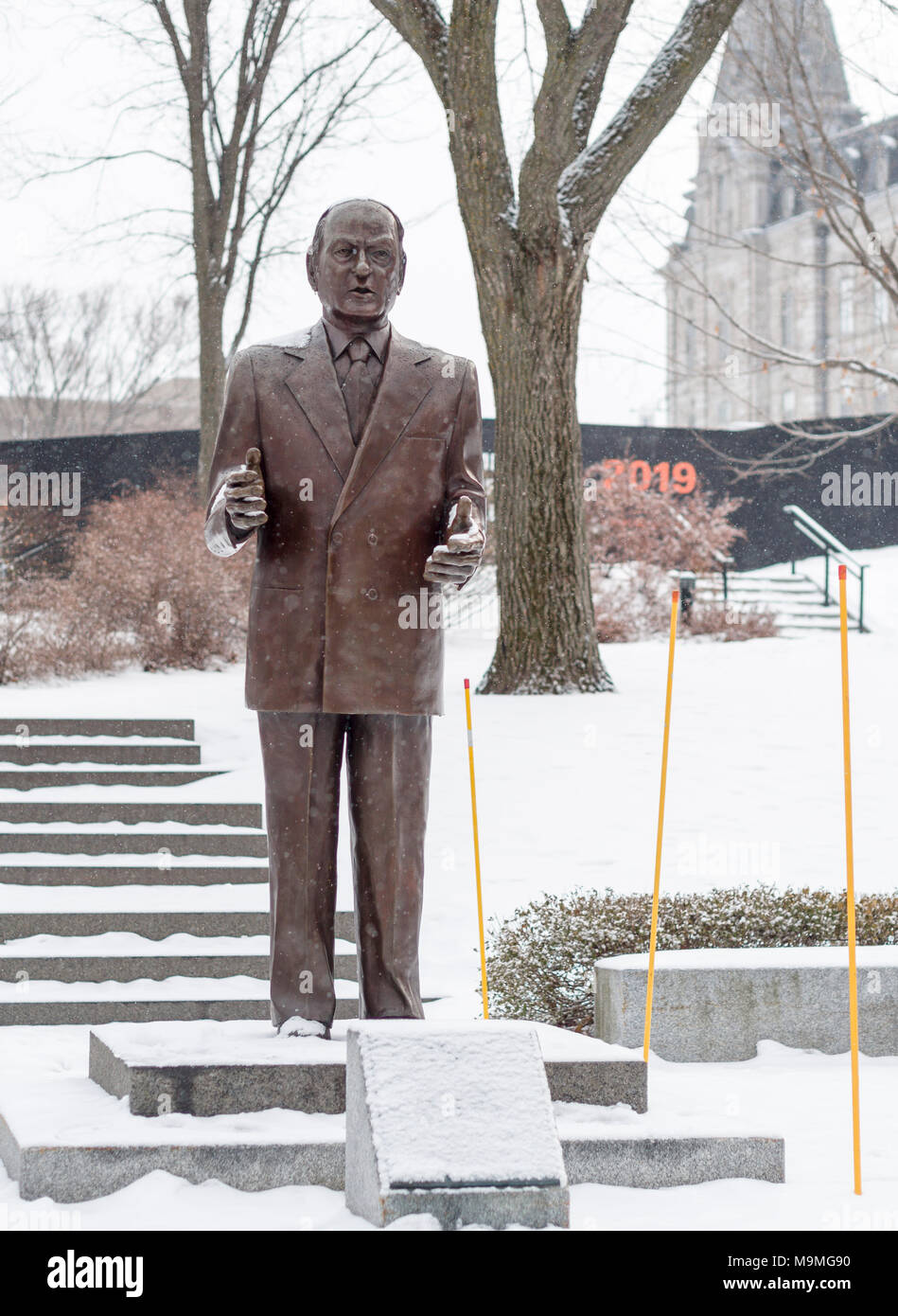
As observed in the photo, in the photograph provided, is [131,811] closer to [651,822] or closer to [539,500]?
[651,822]

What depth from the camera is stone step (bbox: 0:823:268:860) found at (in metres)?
8.41

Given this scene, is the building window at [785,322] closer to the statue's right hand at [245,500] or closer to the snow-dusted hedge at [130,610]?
the snow-dusted hedge at [130,610]

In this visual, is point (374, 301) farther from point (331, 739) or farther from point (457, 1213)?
point (457, 1213)

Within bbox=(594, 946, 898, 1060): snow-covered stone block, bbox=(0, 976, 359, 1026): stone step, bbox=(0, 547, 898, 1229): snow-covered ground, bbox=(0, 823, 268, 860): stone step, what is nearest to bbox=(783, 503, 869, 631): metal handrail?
bbox=(0, 547, 898, 1229): snow-covered ground

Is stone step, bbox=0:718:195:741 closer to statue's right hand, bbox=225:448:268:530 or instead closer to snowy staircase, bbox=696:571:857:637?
statue's right hand, bbox=225:448:268:530

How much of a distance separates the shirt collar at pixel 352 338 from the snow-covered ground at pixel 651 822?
2.32 metres

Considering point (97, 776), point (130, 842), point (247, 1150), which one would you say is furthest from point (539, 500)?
point (247, 1150)

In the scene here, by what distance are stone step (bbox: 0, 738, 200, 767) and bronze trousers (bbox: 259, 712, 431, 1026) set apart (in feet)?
17.2

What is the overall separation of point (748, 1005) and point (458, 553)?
2931 mm

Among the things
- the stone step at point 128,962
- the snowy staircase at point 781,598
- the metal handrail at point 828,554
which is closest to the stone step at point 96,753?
the stone step at point 128,962

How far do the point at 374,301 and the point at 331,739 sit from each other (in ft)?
4.09

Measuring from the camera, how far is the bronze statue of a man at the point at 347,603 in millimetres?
4422

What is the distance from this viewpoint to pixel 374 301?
14.5ft

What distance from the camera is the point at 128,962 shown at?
7.12m
